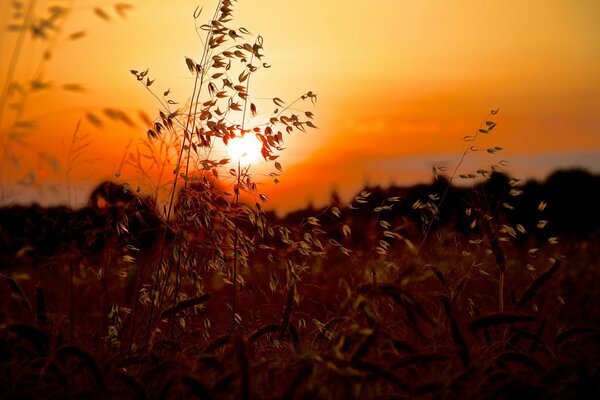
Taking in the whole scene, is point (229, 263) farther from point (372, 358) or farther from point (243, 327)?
point (372, 358)

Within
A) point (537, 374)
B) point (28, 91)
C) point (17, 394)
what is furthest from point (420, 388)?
point (28, 91)

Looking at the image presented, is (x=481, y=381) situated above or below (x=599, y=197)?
below

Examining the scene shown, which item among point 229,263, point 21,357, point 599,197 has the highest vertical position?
point 599,197

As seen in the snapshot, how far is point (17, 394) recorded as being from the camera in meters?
2.46

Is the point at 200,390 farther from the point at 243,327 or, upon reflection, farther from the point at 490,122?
the point at 490,122

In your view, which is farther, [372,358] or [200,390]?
[372,358]

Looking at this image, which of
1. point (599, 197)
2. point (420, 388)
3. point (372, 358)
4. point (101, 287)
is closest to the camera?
point (420, 388)

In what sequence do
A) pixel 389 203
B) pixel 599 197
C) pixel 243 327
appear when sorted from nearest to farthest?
pixel 243 327 < pixel 389 203 < pixel 599 197

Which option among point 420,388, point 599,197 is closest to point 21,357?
point 420,388

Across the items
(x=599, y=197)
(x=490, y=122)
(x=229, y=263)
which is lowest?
(x=229, y=263)

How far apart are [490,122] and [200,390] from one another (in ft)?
9.77

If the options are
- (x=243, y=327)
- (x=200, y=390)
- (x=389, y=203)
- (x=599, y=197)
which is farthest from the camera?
(x=599, y=197)

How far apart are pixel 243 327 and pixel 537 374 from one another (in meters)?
1.62

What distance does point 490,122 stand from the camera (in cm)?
451
